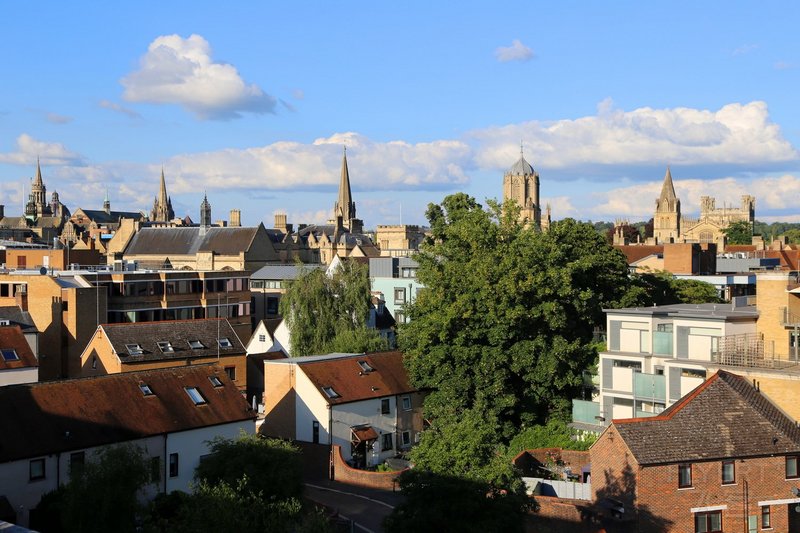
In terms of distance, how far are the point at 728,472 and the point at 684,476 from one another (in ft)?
5.88

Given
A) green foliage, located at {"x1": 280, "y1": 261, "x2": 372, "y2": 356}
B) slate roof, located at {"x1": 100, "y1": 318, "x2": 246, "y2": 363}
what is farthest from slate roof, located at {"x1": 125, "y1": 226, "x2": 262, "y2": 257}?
slate roof, located at {"x1": 100, "y1": 318, "x2": 246, "y2": 363}

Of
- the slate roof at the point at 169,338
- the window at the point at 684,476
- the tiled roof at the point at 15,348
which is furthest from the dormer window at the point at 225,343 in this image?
the window at the point at 684,476

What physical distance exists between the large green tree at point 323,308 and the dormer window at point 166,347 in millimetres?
9259

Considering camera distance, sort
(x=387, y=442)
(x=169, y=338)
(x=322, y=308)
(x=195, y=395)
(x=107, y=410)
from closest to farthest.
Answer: (x=107, y=410)
(x=195, y=395)
(x=387, y=442)
(x=169, y=338)
(x=322, y=308)

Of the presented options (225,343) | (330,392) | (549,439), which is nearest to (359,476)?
(330,392)

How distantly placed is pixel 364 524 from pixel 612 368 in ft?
48.6

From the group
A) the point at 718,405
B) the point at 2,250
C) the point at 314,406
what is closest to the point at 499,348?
the point at 314,406

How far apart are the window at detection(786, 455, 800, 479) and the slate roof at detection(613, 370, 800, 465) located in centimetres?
43

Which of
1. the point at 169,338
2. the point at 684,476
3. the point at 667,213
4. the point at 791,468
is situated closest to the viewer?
the point at 684,476

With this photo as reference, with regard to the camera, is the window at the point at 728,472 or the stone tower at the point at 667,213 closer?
the window at the point at 728,472

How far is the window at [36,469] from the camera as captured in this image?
33.1m

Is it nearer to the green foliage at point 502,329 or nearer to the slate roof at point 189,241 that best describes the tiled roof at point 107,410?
the green foliage at point 502,329

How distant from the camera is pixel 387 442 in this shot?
155 feet

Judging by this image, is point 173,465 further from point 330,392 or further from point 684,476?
point 684,476
